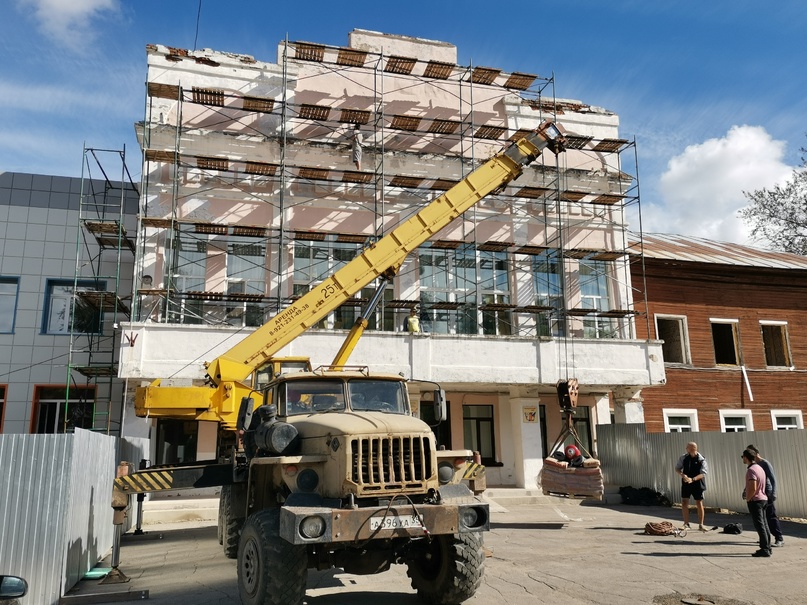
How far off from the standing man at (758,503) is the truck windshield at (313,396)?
6934mm

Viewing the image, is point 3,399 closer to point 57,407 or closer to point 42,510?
point 57,407

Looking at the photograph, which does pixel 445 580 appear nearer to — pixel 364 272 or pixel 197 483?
pixel 197 483

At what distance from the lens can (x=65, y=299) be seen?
2112 cm

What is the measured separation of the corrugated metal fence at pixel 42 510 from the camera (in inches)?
288

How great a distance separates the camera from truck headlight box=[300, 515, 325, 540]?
20.3ft

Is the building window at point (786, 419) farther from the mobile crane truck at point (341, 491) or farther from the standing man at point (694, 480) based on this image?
the mobile crane truck at point (341, 491)

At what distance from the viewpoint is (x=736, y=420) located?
80.8 feet

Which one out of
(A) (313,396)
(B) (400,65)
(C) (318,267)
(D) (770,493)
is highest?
(B) (400,65)

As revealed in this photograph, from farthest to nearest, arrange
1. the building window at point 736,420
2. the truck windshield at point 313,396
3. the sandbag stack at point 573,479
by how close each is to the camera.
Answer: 1. the building window at point 736,420
2. the sandbag stack at point 573,479
3. the truck windshield at point 313,396

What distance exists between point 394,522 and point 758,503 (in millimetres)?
7051

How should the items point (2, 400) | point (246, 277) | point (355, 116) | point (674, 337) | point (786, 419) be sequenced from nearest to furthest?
1. point (2, 400)
2. point (246, 277)
3. point (355, 116)
4. point (674, 337)
5. point (786, 419)

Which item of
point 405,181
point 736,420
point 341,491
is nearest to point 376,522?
point 341,491

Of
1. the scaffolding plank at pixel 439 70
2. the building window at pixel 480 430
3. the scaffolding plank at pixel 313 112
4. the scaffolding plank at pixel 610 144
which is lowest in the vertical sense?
the building window at pixel 480 430

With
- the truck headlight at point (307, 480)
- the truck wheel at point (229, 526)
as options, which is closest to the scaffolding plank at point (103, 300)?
the truck wheel at point (229, 526)
